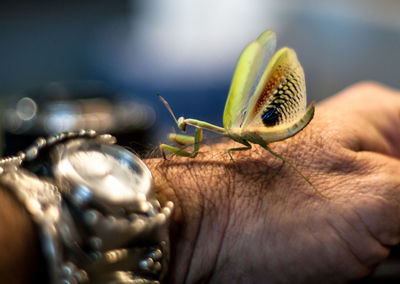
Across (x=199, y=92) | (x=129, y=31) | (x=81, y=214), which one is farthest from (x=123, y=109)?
(x=129, y=31)

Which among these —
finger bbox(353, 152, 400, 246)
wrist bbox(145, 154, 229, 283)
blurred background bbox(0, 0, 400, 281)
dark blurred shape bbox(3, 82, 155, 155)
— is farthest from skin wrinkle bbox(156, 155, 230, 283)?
blurred background bbox(0, 0, 400, 281)

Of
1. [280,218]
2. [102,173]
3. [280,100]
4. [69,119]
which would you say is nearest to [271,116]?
[280,100]

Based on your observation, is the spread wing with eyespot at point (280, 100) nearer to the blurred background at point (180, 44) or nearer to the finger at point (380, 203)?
the finger at point (380, 203)

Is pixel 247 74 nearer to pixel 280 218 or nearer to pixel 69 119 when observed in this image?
pixel 280 218

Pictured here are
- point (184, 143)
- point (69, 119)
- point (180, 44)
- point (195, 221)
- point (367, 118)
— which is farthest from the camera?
point (180, 44)

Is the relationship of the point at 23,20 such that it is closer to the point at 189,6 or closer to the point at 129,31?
the point at 129,31

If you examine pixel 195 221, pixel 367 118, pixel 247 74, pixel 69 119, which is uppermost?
pixel 247 74
